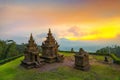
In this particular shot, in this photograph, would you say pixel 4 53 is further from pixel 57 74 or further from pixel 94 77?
pixel 94 77

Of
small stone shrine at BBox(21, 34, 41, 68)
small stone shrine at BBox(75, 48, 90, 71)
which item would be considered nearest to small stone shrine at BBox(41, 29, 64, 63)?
small stone shrine at BBox(21, 34, 41, 68)

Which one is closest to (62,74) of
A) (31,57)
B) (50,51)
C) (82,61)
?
(82,61)

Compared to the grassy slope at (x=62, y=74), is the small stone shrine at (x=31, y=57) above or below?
above

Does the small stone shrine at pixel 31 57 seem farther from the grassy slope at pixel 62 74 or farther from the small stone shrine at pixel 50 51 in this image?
the small stone shrine at pixel 50 51

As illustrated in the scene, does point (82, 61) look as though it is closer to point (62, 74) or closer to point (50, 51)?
point (62, 74)

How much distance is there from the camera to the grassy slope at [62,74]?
40.2 metres

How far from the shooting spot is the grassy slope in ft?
132

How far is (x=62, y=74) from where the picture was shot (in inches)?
1638

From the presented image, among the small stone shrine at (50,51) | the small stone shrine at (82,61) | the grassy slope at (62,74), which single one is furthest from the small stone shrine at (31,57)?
the small stone shrine at (82,61)

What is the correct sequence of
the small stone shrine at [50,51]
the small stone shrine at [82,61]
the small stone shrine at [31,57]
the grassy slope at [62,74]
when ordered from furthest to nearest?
the small stone shrine at [50,51] < the small stone shrine at [31,57] < the small stone shrine at [82,61] < the grassy slope at [62,74]

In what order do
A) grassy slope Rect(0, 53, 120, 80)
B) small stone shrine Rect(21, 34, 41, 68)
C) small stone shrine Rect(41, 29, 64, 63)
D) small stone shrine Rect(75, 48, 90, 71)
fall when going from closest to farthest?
1. grassy slope Rect(0, 53, 120, 80)
2. small stone shrine Rect(75, 48, 90, 71)
3. small stone shrine Rect(21, 34, 41, 68)
4. small stone shrine Rect(41, 29, 64, 63)

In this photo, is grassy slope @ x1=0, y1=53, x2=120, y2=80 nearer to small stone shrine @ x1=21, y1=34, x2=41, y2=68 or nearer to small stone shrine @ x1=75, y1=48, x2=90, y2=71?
small stone shrine @ x1=75, y1=48, x2=90, y2=71

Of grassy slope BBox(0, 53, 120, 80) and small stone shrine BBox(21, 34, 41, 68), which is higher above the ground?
small stone shrine BBox(21, 34, 41, 68)

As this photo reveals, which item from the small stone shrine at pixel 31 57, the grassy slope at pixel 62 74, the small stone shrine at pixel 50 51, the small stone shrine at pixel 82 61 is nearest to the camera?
the grassy slope at pixel 62 74
